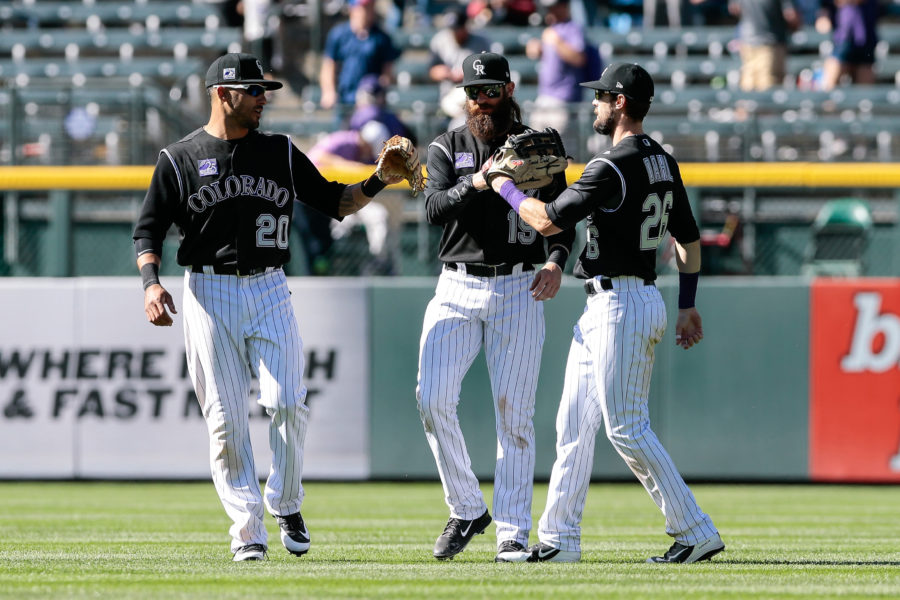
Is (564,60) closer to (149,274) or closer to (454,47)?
(454,47)

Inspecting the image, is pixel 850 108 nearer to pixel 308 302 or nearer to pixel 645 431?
pixel 308 302

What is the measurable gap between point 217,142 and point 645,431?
2.07 metres

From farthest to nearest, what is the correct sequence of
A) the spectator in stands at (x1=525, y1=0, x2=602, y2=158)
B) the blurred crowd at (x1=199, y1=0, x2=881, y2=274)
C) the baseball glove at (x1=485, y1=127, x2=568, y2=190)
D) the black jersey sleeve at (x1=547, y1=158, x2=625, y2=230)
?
1. the spectator in stands at (x1=525, y1=0, x2=602, y2=158)
2. the blurred crowd at (x1=199, y1=0, x2=881, y2=274)
3. the baseball glove at (x1=485, y1=127, x2=568, y2=190)
4. the black jersey sleeve at (x1=547, y1=158, x2=625, y2=230)

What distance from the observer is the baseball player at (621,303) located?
562 centimetres

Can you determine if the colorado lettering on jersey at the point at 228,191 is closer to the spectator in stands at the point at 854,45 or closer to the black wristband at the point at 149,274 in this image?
the black wristband at the point at 149,274

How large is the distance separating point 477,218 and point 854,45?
353 inches

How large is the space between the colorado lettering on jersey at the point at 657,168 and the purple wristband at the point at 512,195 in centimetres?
51

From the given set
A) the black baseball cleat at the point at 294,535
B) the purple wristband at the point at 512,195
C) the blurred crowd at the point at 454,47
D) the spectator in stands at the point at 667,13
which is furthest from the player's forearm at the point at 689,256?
the spectator in stands at the point at 667,13

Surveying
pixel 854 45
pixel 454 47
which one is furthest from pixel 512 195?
pixel 854 45

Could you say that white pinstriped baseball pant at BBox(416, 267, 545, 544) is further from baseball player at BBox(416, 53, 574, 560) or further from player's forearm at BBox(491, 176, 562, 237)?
player's forearm at BBox(491, 176, 562, 237)

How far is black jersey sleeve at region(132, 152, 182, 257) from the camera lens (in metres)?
5.80

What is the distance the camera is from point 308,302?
1041cm

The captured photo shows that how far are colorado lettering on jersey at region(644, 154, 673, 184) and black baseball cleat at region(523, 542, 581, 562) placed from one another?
152 centimetres

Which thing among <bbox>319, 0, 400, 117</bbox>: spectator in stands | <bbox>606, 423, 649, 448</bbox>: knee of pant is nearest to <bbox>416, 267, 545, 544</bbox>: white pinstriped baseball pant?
<bbox>606, 423, 649, 448</bbox>: knee of pant
